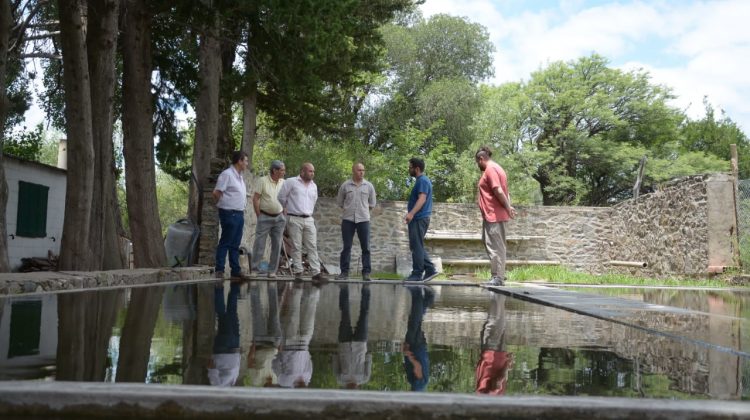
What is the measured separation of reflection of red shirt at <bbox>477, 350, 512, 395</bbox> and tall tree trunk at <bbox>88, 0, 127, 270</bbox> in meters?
7.53

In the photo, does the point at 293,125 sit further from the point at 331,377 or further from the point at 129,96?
the point at 331,377

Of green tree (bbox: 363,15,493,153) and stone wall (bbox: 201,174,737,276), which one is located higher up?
green tree (bbox: 363,15,493,153)

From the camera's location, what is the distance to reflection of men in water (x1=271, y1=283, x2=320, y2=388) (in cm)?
246

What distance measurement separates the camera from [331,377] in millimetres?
2488

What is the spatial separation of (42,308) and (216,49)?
10.2 m

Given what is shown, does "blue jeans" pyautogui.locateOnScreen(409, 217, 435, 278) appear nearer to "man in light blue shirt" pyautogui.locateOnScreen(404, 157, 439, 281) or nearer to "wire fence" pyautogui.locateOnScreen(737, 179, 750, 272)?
"man in light blue shirt" pyautogui.locateOnScreen(404, 157, 439, 281)

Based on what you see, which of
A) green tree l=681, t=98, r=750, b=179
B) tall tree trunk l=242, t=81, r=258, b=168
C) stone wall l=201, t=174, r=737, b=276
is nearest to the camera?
tall tree trunk l=242, t=81, r=258, b=168

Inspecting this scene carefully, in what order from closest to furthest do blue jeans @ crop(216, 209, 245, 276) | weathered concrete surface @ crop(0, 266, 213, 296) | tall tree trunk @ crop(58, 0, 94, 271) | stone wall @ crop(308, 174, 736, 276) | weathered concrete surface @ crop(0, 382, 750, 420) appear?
weathered concrete surface @ crop(0, 382, 750, 420) < weathered concrete surface @ crop(0, 266, 213, 296) < tall tree trunk @ crop(58, 0, 94, 271) < blue jeans @ crop(216, 209, 245, 276) < stone wall @ crop(308, 174, 736, 276)

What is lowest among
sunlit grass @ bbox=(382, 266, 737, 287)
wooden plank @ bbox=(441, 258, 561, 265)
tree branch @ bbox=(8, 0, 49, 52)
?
sunlit grass @ bbox=(382, 266, 737, 287)

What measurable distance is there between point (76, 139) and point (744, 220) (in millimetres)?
11139

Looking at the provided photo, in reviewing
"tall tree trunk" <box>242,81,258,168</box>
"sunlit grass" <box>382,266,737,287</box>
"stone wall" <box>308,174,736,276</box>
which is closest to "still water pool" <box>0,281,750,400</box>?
"sunlit grass" <box>382,266,737,287</box>

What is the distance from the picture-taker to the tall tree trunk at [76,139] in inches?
334

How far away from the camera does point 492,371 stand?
2676 millimetres

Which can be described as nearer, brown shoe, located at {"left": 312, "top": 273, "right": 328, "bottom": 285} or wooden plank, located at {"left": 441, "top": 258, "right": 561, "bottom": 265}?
brown shoe, located at {"left": 312, "top": 273, "right": 328, "bottom": 285}
